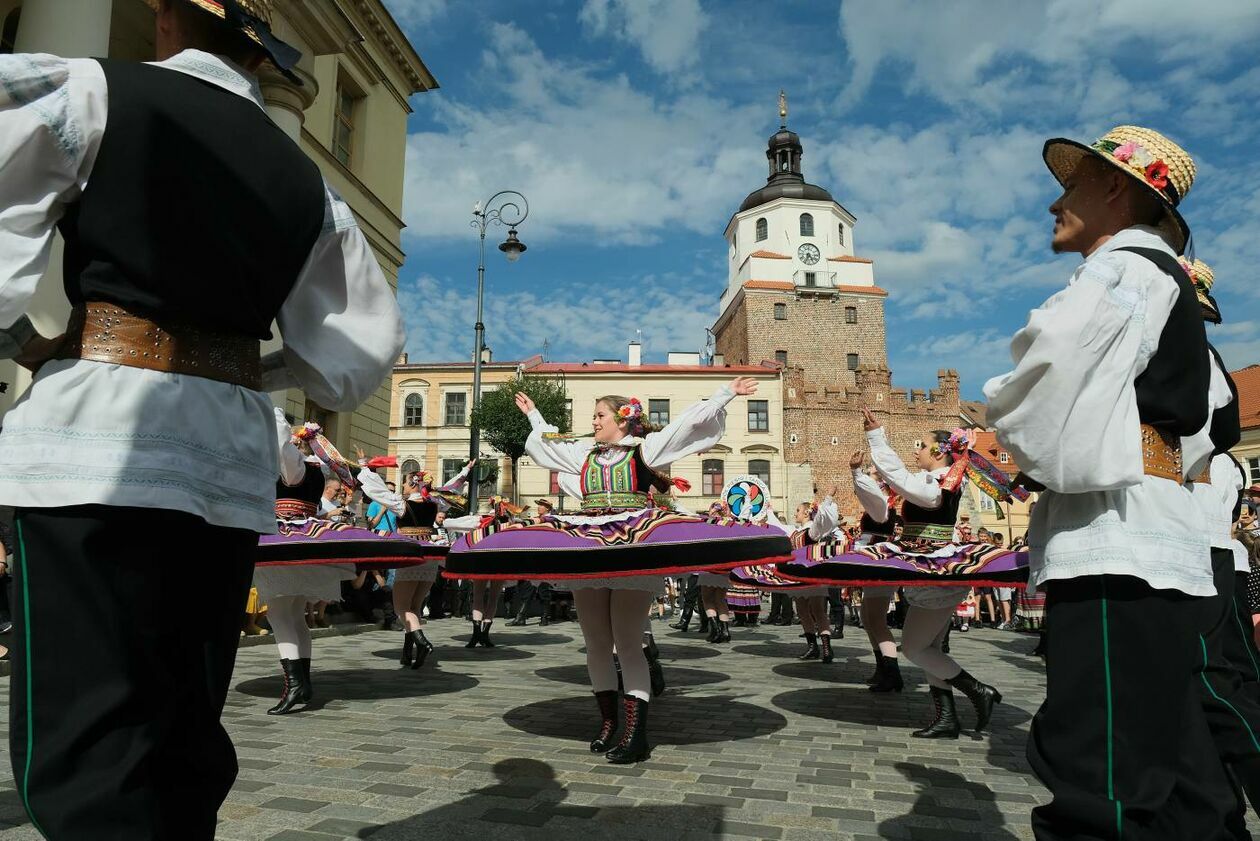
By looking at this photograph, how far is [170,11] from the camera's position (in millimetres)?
2264

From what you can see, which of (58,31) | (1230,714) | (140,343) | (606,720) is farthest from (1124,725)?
(58,31)

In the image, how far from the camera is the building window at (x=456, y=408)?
172 ft

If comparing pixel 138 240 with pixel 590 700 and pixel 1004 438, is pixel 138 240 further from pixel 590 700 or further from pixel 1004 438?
pixel 590 700

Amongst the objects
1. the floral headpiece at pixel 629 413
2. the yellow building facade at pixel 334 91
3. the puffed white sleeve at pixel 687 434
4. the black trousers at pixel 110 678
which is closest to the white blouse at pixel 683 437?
the puffed white sleeve at pixel 687 434

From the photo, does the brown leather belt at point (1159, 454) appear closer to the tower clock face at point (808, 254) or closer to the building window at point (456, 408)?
the building window at point (456, 408)

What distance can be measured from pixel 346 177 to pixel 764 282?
45751 mm

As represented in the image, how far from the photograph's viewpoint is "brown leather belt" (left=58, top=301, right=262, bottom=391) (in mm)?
1936

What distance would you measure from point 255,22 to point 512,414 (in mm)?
44772

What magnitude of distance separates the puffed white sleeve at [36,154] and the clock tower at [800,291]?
5621 cm

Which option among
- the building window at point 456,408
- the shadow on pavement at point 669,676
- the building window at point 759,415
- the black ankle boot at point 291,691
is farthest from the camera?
the building window at point 759,415

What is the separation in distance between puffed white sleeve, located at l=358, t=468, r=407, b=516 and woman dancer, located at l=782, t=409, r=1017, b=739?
520 cm

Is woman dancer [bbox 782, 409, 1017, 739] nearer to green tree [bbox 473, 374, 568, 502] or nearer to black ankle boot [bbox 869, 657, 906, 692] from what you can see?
black ankle boot [bbox 869, 657, 906, 692]

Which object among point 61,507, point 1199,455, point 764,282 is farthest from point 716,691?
point 764,282

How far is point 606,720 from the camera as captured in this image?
17.5ft
